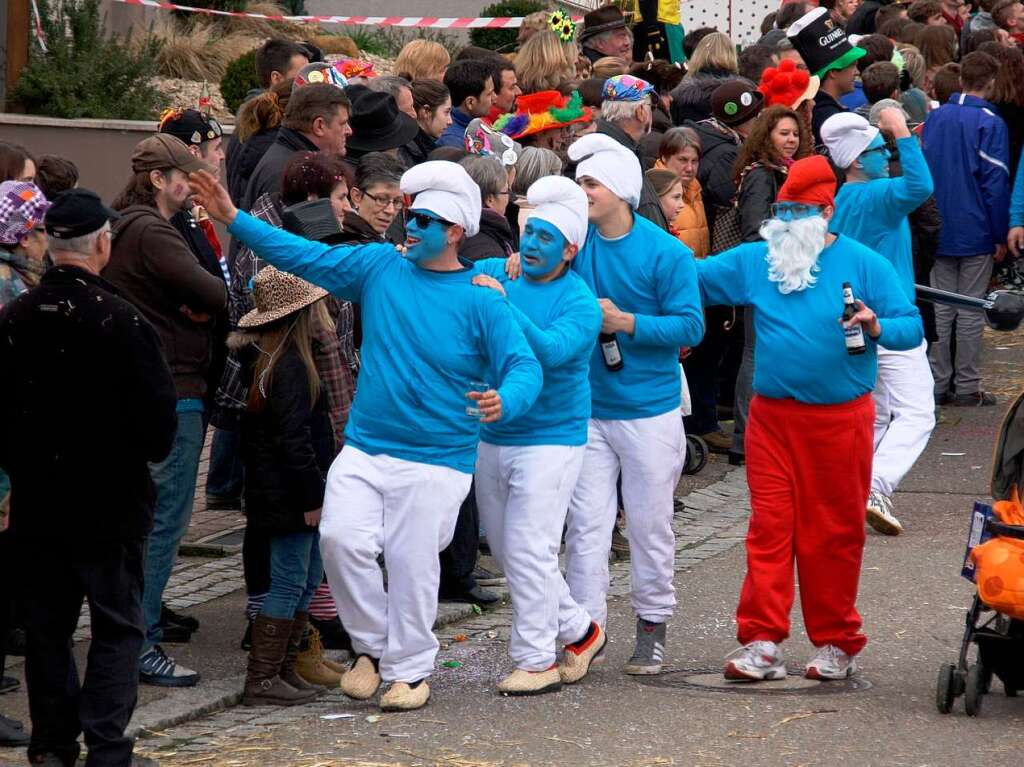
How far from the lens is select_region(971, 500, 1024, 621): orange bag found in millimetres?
6078

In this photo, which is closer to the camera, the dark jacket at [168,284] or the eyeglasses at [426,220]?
the eyeglasses at [426,220]

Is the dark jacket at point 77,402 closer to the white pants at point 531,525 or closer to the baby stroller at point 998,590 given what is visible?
the white pants at point 531,525

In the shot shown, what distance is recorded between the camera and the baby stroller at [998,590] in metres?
6.14

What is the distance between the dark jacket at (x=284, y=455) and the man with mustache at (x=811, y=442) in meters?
1.76

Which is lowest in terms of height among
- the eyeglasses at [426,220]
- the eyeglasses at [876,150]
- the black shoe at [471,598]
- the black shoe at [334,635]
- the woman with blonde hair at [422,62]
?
the black shoe at [471,598]

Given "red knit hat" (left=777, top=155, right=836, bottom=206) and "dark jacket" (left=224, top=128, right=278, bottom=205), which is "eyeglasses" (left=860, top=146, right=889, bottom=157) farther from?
"dark jacket" (left=224, top=128, right=278, bottom=205)

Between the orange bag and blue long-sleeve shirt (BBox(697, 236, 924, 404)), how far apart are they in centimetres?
89

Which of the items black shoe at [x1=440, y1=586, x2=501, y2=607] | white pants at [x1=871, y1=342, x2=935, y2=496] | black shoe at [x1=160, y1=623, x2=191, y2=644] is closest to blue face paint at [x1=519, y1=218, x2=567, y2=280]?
black shoe at [x1=440, y1=586, x2=501, y2=607]

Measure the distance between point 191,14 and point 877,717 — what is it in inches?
671

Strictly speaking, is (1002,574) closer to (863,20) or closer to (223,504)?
(223,504)

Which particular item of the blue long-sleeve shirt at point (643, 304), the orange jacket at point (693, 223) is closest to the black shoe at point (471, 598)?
the blue long-sleeve shirt at point (643, 304)

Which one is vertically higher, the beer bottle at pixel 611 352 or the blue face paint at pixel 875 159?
the blue face paint at pixel 875 159

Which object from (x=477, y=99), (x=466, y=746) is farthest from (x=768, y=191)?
(x=466, y=746)

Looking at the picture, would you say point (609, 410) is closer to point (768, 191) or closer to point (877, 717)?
point (877, 717)
